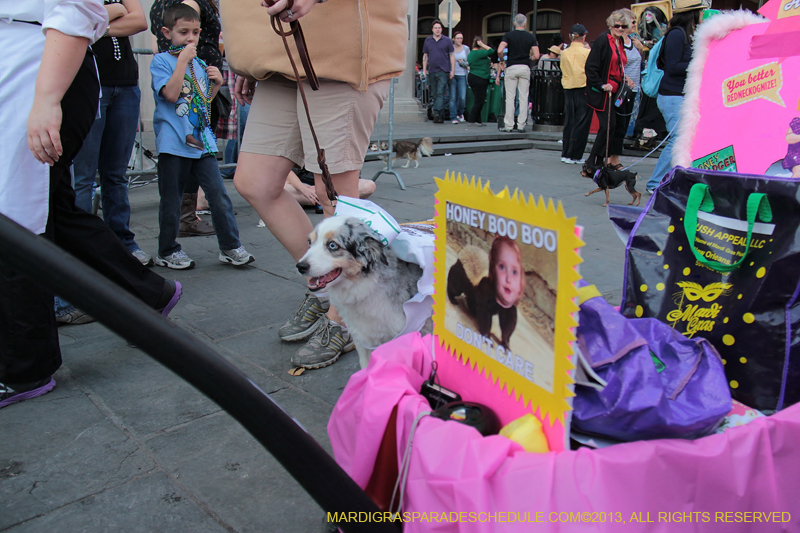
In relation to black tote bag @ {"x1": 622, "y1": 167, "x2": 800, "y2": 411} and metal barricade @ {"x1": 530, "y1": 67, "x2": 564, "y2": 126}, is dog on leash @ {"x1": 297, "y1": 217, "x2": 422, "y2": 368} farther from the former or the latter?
metal barricade @ {"x1": 530, "y1": 67, "x2": 564, "y2": 126}

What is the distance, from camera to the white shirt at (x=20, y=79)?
7.45 ft

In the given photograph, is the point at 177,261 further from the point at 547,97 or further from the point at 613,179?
the point at 547,97

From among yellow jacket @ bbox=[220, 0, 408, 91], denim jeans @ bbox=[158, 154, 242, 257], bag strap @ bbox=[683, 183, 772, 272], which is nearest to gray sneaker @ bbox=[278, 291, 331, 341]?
yellow jacket @ bbox=[220, 0, 408, 91]

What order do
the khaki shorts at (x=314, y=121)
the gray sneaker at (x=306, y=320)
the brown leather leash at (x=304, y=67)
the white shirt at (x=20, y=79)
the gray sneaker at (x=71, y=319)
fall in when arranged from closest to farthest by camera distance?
the white shirt at (x=20, y=79)
the brown leather leash at (x=304, y=67)
the khaki shorts at (x=314, y=121)
the gray sneaker at (x=306, y=320)
the gray sneaker at (x=71, y=319)

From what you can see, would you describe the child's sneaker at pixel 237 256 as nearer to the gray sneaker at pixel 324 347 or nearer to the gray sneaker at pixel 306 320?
the gray sneaker at pixel 306 320

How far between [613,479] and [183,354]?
88 centimetres

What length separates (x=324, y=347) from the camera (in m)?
2.99

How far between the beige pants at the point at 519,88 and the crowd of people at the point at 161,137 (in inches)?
361

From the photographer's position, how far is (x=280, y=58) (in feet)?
8.89

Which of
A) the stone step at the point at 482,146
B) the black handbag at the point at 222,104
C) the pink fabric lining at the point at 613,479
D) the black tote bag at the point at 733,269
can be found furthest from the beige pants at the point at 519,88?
the pink fabric lining at the point at 613,479

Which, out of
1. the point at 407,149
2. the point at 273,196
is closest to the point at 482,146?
the point at 407,149

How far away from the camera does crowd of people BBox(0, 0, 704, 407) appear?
2.31 m

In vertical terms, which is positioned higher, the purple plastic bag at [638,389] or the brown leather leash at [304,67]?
the brown leather leash at [304,67]

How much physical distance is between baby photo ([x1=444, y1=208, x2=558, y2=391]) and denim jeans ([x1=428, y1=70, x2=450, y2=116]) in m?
14.2
